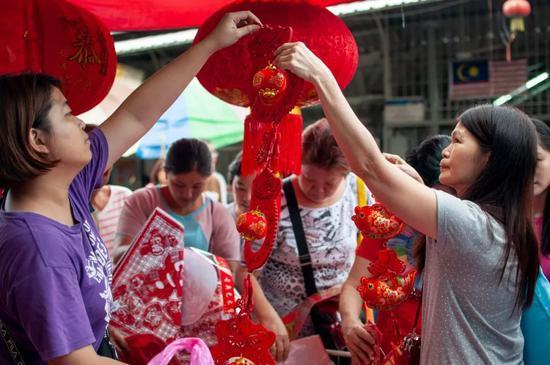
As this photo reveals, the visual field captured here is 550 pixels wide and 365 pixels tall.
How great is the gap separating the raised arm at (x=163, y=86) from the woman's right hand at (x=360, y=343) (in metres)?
0.75

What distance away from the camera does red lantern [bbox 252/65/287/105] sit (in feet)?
4.21

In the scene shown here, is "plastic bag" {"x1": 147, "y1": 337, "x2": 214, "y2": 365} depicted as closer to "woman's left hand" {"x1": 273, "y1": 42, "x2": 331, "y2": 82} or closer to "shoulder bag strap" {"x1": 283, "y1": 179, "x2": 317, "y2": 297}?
"woman's left hand" {"x1": 273, "y1": 42, "x2": 331, "y2": 82}

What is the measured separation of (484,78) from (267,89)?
521 centimetres

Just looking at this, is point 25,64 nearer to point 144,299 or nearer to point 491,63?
point 144,299

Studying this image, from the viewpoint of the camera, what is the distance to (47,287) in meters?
1.02

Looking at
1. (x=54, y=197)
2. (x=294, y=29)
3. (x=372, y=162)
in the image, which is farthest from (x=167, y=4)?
→ (x=372, y=162)

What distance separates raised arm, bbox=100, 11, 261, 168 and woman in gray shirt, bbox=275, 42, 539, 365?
246 millimetres

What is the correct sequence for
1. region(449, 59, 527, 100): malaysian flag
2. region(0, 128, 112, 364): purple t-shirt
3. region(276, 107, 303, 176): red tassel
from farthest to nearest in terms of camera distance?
1. region(449, 59, 527, 100): malaysian flag
2. region(276, 107, 303, 176): red tassel
3. region(0, 128, 112, 364): purple t-shirt

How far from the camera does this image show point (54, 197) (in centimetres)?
118

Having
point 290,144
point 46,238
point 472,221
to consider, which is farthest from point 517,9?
point 46,238

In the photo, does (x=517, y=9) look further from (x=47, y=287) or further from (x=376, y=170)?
(x=47, y=287)

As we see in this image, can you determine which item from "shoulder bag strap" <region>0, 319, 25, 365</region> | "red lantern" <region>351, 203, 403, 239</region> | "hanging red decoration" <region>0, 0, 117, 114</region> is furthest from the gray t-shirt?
"hanging red decoration" <region>0, 0, 117, 114</region>

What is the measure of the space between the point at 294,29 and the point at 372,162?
0.51 metres

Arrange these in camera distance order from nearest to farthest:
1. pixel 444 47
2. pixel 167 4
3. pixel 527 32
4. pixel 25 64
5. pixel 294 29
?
pixel 294 29 < pixel 25 64 < pixel 167 4 < pixel 527 32 < pixel 444 47
